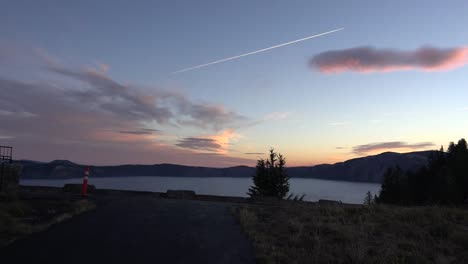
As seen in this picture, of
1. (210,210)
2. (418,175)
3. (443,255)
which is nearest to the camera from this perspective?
(443,255)

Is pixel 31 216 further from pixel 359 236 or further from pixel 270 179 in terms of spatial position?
pixel 270 179

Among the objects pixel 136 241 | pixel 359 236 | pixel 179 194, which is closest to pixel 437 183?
pixel 179 194

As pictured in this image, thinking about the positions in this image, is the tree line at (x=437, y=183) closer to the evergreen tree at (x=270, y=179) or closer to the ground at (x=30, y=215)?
the evergreen tree at (x=270, y=179)

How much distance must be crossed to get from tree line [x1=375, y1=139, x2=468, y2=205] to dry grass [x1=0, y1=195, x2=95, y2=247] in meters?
41.3

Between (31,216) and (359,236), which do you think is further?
(31,216)

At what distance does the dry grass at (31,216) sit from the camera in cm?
797

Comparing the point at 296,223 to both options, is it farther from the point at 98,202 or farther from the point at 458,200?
the point at 458,200

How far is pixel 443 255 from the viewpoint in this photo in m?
7.38

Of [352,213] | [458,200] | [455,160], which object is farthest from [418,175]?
[352,213]

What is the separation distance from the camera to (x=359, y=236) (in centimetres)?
903

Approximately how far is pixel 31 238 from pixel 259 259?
203 inches

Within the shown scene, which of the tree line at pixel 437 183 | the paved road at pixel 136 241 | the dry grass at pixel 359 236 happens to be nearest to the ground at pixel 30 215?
the paved road at pixel 136 241

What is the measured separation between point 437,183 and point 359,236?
5216 cm

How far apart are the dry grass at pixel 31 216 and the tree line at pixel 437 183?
4133cm
